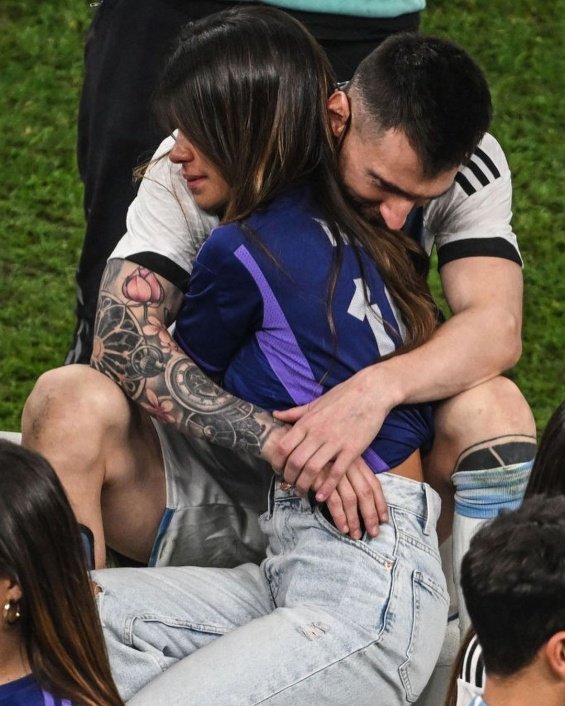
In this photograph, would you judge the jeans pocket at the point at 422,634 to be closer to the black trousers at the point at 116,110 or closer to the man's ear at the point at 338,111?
the man's ear at the point at 338,111

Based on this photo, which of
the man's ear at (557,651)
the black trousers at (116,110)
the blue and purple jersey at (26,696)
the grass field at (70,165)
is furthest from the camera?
the grass field at (70,165)

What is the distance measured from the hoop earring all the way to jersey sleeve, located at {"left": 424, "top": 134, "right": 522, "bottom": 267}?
1469 millimetres

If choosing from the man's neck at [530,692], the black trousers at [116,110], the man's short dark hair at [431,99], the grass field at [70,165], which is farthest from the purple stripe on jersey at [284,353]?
the grass field at [70,165]

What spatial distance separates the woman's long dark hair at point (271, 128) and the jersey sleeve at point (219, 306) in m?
0.09

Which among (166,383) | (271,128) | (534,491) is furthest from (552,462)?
(271,128)

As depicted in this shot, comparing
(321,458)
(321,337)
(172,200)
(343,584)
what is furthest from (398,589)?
(172,200)

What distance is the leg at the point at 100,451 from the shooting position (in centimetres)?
330

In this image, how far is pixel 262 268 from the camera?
3.31m

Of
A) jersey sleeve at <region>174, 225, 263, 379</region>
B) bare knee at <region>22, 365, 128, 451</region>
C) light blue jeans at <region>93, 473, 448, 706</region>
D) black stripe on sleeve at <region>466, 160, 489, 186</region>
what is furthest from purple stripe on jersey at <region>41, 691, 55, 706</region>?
black stripe on sleeve at <region>466, 160, 489, 186</region>

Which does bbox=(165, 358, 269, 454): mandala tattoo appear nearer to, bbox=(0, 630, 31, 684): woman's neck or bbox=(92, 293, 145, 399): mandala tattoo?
bbox=(92, 293, 145, 399): mandala tattoo

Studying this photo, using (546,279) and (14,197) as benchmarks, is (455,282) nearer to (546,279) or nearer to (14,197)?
(546,279)

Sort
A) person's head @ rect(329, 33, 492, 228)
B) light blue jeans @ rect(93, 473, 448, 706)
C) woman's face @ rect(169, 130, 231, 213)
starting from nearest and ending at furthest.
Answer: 1. light blue jeans @ rect(93, 473, 448, 706)
2. person's head @ rect(329, 33, 492, 228)
3. woman's face @ rect(169, 130, 231, 213)

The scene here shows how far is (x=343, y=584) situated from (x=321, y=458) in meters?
0.26

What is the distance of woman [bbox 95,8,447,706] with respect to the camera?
309 cm
